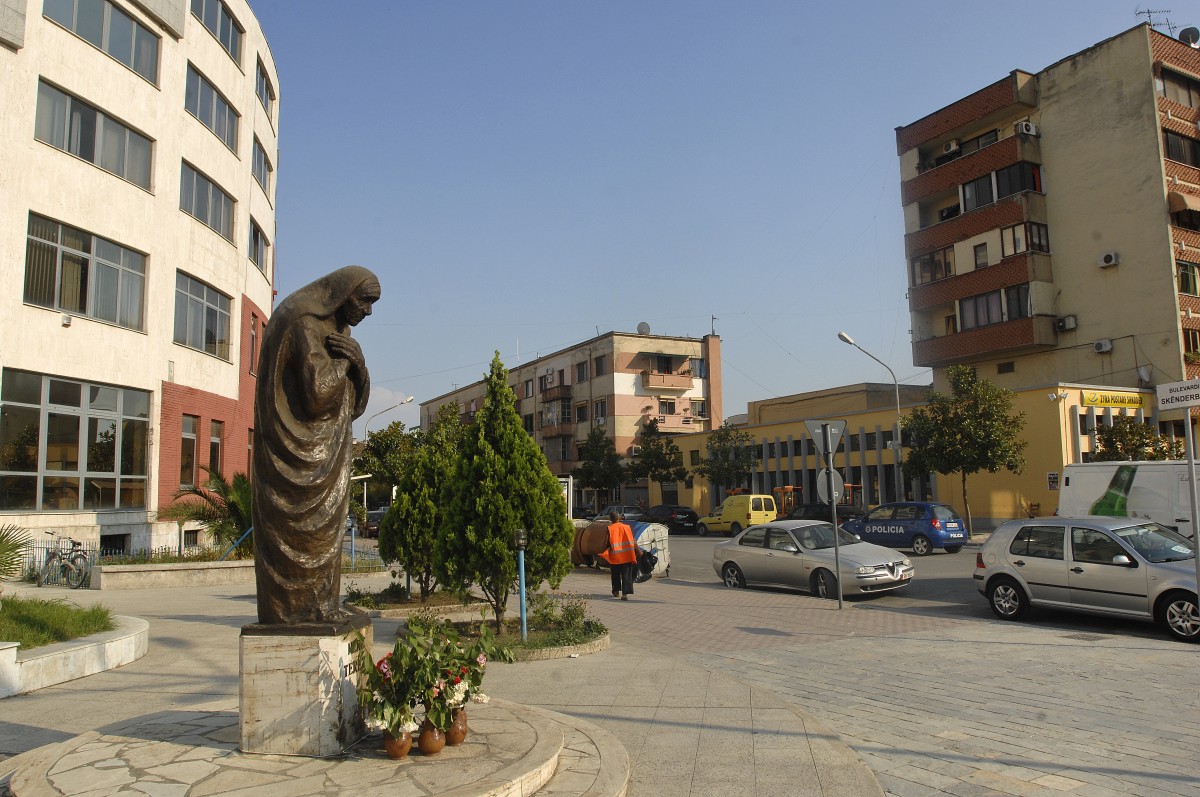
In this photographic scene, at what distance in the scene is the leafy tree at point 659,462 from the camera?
53594 mm

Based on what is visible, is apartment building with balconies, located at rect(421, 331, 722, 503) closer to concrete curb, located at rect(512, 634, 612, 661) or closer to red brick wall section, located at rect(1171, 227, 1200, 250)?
red brick wall section, located at rect(1171, 227, 1200, 250)

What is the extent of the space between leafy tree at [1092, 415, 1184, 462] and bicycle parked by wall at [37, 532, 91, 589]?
96.3 ft

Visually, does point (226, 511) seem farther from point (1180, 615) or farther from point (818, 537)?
point (1180, 615)

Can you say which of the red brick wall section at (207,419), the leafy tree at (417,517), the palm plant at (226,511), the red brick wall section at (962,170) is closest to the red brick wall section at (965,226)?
the red brick wall section at (962,170)

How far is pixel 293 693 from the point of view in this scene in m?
5.11

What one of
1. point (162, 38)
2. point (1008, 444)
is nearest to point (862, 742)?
point (162, 38)

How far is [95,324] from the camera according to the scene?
19.2m

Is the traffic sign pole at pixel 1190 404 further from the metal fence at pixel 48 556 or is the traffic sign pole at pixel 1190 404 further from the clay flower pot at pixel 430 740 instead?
the metal fence at pixel 48 556

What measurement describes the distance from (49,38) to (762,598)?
1890cm

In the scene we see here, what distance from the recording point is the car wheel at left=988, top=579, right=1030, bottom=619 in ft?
40.4

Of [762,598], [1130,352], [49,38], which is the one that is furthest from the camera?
[1130,352]

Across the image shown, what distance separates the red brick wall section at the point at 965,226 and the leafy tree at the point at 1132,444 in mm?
12672

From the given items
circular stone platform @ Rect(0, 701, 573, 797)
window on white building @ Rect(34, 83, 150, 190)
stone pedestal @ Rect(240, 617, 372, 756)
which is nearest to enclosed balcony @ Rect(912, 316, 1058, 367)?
window on white building @ Rect(34, 83, 150, 190)

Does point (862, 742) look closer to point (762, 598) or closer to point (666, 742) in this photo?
point (666, 742)
